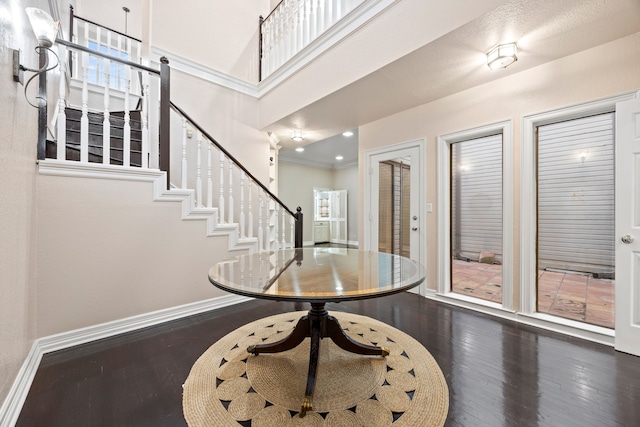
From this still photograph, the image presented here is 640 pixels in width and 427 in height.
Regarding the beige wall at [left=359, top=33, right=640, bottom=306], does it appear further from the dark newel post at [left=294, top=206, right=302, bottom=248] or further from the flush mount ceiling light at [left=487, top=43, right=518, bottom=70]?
the dark newel post at [left=294, top=206, right=302, bottom=248]

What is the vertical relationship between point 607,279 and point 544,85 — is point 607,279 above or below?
below

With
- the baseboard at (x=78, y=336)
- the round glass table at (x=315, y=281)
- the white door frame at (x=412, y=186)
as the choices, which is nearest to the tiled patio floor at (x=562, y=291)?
the white door frame at (x=412, y=186)

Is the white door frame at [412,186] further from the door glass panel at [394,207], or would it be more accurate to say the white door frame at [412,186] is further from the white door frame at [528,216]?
the white door frame at [528,216]

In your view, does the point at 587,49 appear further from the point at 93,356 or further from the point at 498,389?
the point at 93,356

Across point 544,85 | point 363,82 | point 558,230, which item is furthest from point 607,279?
point 363,82

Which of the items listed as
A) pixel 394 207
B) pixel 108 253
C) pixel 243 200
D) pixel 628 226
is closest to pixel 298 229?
pixel 243 200

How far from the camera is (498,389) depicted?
1.52 metres

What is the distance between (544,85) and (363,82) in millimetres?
1651

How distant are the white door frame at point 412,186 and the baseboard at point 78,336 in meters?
2.07

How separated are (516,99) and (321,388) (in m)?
3.06

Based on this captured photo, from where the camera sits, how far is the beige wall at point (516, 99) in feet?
6.70

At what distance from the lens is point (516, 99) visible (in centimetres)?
254

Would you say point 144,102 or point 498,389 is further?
point 144,102

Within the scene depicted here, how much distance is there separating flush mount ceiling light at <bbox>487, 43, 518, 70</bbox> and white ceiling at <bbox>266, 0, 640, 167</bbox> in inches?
1.9
